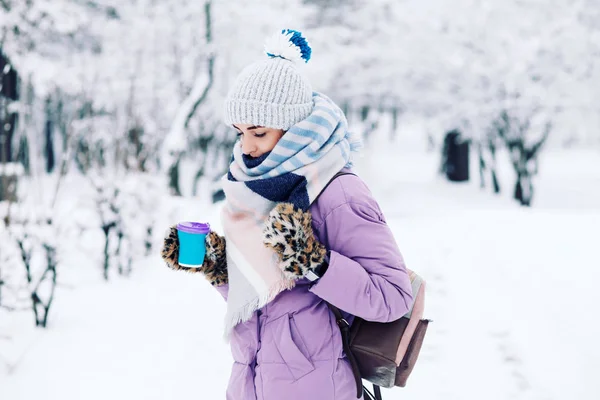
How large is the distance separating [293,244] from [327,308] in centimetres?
30

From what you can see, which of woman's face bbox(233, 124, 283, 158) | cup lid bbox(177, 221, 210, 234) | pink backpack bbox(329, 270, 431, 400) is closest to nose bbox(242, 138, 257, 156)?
woman's face bbox(233, 124, 283, 158)

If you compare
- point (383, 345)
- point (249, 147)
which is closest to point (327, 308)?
point (383, 345)

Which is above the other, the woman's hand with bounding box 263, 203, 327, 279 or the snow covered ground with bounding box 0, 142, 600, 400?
the woman's hand with bounding box 263, 203, 327, 279

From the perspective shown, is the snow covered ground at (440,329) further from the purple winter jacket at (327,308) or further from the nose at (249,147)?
the nose at (249,147)

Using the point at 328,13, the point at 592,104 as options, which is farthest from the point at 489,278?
the point at 328,13

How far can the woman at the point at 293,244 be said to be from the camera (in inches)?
57.9

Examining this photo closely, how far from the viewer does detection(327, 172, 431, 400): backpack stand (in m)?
1.57

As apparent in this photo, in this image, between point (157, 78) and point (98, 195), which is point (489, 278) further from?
point (157, 78)

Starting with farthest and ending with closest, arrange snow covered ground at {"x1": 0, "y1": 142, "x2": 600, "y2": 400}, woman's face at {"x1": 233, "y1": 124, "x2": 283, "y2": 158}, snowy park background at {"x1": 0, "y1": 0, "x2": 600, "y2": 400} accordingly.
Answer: snowy park background at {"x1": 0, "y1": 0, "x2": 600, "y2": 400} < snow covered ground at {"x1": 0, "y1": 142, "x2": 600, "y2": 400} < woman's face at {"x1": 233, "y1": 124, "x2": 283, "y2": 158}

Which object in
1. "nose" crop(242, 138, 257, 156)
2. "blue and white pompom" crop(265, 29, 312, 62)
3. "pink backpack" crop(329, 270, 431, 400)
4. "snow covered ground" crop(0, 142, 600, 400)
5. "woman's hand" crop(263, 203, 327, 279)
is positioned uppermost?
"blue and white pompom" crop(265, 29, 312, 62)

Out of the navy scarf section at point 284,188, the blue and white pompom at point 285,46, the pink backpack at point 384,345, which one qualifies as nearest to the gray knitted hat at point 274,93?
the blue and white pompom at point 285,46

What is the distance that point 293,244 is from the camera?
4.67ft

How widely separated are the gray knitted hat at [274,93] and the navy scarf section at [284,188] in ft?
0.41

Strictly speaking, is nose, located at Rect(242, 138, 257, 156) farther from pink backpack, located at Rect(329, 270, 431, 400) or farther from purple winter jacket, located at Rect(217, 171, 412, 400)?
pink backpack, located at Rect(329, 270, 431, 400)
